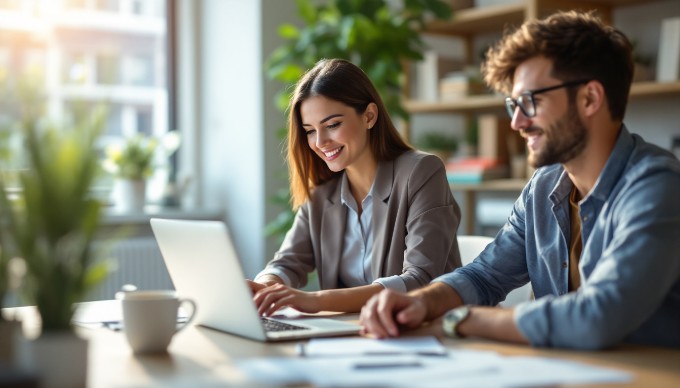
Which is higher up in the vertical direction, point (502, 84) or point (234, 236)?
point (502, 84)

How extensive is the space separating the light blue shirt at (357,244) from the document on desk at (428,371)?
101 centimetres

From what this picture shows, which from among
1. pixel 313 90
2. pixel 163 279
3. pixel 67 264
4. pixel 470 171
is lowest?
pixel 163 279

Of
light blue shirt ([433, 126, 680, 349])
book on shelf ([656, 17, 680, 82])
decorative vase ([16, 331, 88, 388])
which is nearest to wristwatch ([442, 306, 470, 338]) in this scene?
light blue shirt ([433, 126, 680, 349])

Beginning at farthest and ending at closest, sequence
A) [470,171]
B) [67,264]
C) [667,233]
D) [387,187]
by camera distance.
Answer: [470,171] < [387,187] < [667,233] < [67,264]

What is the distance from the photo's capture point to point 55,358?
3.54 feet

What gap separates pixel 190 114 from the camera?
15.7ft

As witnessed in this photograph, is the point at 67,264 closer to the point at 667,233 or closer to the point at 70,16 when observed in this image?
the point at 667,233

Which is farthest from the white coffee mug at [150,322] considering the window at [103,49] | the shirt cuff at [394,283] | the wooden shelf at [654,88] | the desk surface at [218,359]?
the window at [103,49]

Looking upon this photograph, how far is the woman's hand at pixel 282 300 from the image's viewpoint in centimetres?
177

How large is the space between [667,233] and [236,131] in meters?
3.33

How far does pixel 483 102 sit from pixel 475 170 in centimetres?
28

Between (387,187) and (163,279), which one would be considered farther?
(163,279)

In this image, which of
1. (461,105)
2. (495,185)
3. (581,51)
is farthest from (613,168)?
(461,105)

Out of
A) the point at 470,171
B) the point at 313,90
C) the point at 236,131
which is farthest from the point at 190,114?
the point at 313,90
